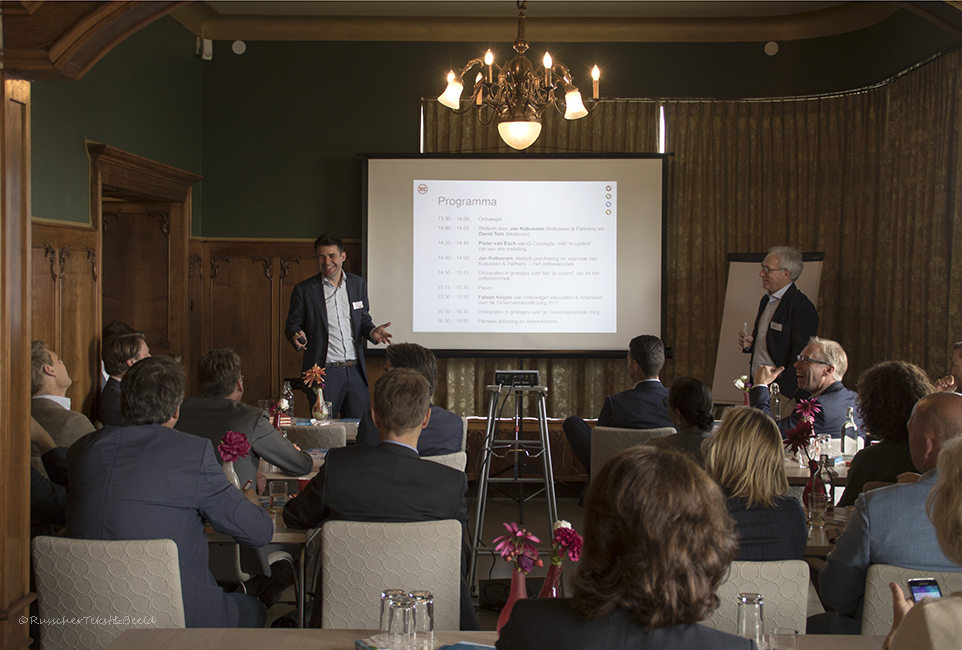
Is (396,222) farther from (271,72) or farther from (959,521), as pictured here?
(959,521)

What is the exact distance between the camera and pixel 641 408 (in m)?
4.30

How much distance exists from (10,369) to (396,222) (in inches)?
162

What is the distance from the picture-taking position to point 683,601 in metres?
1.22

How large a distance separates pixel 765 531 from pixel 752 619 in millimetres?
753

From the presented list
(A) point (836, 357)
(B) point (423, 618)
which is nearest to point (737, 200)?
(A) point (836, 357)

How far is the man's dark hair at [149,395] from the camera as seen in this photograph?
7.86 ft

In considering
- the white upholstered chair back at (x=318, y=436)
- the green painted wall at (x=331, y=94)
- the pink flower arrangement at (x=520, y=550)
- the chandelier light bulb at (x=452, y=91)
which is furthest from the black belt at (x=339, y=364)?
the pink flower arrangement at (x=520, y=550)

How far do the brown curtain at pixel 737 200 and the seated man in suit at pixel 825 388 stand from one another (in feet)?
7.68

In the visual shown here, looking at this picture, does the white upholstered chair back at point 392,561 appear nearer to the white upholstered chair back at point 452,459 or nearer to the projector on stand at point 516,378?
the white upholstered chair back at point 452,459

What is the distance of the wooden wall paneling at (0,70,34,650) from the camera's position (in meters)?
2.77

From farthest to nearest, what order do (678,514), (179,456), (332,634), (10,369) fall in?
(10,369) < (179,456) < (332,634) < (678,514)

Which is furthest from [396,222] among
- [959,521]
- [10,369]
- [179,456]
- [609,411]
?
[959,521]

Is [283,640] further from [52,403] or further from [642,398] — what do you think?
[642,398]

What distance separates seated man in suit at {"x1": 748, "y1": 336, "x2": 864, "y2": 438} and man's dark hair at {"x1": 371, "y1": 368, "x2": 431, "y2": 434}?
2.26 meters
